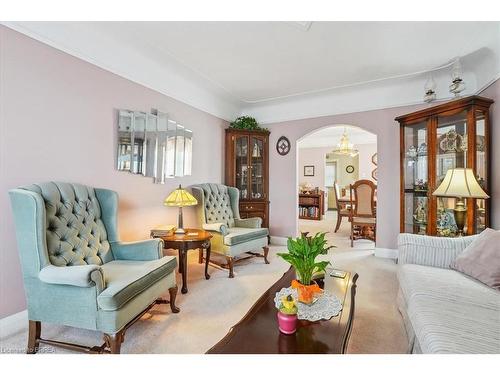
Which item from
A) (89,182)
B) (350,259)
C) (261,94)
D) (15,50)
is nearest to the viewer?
(15,50)

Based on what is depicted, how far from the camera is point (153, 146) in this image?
120 inches

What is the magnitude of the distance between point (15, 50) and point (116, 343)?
2195 mm

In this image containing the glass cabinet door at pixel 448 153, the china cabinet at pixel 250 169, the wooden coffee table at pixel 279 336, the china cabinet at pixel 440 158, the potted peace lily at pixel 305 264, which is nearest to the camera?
the wooden coffee table at pixel 279 336

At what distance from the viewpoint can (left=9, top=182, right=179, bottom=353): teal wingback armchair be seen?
152 centimetres

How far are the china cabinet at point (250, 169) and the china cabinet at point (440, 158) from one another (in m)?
2.13

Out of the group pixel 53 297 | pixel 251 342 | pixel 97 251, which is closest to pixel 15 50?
pixel 97 251

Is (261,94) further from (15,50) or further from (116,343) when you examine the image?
(116,343)

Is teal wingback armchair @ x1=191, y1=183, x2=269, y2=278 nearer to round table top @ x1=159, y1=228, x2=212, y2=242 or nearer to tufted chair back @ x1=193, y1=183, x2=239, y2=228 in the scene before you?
tufted chair back @ x1=193, y1=183, x2=239, y2=228

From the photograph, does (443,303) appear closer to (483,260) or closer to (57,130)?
(483,260)

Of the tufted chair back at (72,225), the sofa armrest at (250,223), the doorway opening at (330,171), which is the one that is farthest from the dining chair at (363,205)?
the tufted chair back at (72,225)

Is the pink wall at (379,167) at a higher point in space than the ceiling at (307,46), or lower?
lower

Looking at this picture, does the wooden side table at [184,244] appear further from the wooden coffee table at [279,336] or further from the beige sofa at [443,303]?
the beige sofa at [443,303]

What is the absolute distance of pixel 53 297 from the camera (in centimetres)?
158

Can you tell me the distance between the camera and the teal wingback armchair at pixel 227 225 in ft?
10.2
